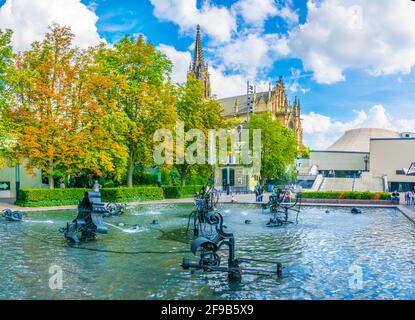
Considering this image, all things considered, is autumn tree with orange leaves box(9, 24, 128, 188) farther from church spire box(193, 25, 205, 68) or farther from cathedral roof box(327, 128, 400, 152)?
cathedral roof box(327, 128, 400, 152)

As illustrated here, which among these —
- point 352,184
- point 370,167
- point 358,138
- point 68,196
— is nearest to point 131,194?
point 68,196

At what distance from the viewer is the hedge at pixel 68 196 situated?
102 feet

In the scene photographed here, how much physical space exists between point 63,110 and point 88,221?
20.8 m

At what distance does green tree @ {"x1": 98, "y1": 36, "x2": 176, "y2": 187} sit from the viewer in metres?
38.4

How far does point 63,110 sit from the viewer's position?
3359 centimetres

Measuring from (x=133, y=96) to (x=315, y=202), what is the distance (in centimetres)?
2075

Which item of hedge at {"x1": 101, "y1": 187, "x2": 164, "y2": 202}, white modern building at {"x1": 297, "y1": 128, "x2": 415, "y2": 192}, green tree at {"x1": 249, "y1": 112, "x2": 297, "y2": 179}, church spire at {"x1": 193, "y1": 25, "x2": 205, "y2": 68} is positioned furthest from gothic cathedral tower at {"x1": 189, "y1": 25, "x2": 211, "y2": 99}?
hedge at {"x1": 101, "y1": 187, "x2": 164, "y2": 202}

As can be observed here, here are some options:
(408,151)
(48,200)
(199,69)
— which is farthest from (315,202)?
(199,69)

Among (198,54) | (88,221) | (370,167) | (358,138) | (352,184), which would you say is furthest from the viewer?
(358,138)

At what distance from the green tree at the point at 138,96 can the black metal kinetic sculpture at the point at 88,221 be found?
22467mm

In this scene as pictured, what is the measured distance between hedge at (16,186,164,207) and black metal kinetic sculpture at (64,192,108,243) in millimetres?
17284

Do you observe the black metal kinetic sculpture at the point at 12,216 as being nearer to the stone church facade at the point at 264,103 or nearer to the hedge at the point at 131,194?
the hedge at the point at 131,194

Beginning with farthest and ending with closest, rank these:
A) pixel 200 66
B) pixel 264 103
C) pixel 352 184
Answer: pixel 264 103
pixel 200 66
pixel 352 184

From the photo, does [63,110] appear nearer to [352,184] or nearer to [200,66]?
[352,184]
